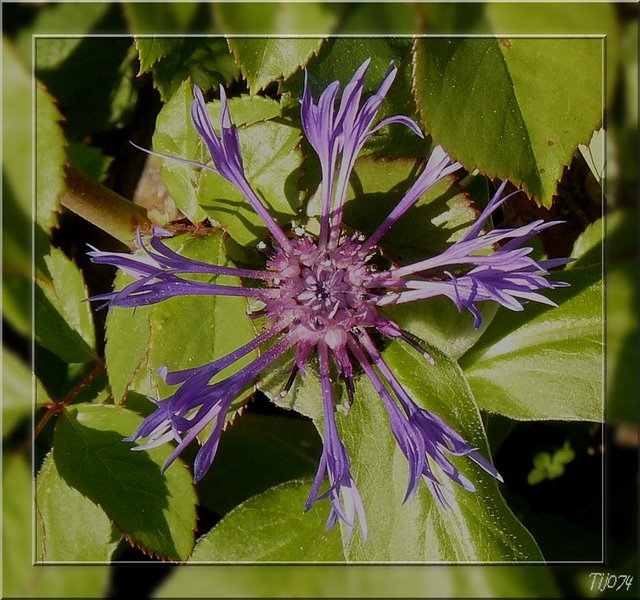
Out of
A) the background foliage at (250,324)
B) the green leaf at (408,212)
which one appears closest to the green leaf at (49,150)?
the background foliage at (250,324)

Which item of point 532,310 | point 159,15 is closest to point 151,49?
point 159,15

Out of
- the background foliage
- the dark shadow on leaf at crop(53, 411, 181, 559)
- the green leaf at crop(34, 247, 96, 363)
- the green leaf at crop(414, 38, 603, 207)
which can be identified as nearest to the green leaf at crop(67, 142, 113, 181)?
the background foliage

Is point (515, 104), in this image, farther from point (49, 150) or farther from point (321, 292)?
point (49, 150)

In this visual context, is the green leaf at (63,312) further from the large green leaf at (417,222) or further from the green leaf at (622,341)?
the green leaf at (622,341)

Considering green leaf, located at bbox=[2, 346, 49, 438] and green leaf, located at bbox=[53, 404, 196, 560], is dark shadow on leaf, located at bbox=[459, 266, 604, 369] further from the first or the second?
green leaf, located at bbox=[2, 346, 49, 438]

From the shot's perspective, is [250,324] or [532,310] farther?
[532,310]

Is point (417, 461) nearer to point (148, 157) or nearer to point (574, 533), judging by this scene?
point (574, 533)
